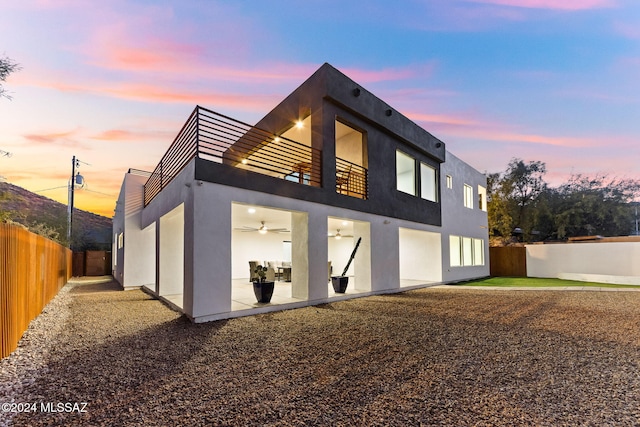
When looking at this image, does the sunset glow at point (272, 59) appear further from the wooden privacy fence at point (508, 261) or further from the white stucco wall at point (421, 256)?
the wooden privacy fence at point (508, 261)

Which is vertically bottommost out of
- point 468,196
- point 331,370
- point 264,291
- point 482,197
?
point 331,370

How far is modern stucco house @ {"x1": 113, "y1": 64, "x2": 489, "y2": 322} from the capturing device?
20.2 ft

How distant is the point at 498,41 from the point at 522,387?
14.4 m

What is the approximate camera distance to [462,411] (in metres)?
2.56

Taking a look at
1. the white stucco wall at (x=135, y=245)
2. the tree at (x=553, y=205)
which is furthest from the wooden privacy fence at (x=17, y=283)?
the tree at (x=553, y=205)

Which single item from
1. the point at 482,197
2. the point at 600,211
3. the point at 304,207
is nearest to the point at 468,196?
the point at 482,197

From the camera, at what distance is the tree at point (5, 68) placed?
898 centimetres

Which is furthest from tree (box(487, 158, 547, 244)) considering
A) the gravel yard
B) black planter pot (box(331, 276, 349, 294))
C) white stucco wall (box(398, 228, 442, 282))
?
black planter pot (box(331, 276, 349, 294))

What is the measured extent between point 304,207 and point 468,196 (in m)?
11.7

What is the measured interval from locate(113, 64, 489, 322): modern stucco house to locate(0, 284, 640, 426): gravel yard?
1.53 m

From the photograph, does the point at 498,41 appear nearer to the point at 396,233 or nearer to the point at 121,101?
the point at 396,233

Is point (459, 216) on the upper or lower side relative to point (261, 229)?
upper

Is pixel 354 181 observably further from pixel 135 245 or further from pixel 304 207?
pixel 135 245

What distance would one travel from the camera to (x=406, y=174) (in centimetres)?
1301
